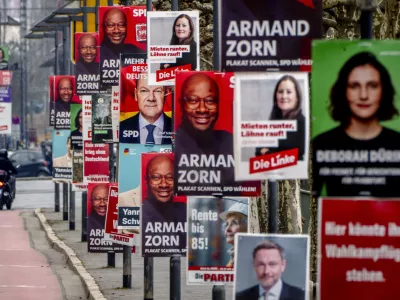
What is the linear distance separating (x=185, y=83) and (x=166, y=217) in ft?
10.0

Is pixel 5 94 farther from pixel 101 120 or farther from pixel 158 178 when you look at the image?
pixel 158 178

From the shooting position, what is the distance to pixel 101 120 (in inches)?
935

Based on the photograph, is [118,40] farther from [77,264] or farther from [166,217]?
[166,217]

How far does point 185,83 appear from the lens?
12.2 m

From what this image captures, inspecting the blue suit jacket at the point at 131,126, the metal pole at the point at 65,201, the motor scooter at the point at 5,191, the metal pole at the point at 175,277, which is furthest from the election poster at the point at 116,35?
the motor scooter at the point at 5,191

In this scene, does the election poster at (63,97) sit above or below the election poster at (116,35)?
below

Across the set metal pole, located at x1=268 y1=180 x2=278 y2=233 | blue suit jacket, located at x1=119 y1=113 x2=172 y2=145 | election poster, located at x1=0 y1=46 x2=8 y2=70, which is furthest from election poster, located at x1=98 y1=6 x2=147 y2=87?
election poster, located at x1=0 y1=46 x2=8 y2=70

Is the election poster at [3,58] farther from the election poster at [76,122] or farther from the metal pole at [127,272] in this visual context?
the metal pole at [127,272]

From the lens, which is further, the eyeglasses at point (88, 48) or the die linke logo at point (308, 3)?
the eyeglasses at point (88, 48)

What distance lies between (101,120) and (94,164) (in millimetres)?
3663

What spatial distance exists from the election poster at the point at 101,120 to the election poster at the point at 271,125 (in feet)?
44.3

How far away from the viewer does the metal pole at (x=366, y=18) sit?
8555 millimetres

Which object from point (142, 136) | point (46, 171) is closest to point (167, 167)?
point (142, 136)

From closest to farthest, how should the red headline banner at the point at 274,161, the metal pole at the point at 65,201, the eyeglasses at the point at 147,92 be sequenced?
the red headline banner at the point at 274,161, the eyeglasses at the point at 147,92, the metal pole at the point at 65,201
